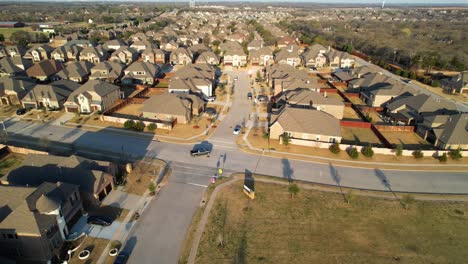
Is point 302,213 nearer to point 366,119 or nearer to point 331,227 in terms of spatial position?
point 331,227

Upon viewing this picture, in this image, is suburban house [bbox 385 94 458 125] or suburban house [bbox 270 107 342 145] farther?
suburban house [bbox 385 94 458 125]


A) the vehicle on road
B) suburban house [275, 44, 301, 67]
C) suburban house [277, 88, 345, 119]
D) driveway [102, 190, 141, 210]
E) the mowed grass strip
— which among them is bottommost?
the mowed grass strip

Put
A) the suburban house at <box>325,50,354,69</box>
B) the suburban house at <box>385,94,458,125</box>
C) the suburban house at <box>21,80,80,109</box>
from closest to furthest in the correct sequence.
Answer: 1. the suburban house at <box>385,94,458,125</box>
2. the suburban house at <box>21,80,80,109</box>
3. the suburban house at <box>325,50,354,69</box>

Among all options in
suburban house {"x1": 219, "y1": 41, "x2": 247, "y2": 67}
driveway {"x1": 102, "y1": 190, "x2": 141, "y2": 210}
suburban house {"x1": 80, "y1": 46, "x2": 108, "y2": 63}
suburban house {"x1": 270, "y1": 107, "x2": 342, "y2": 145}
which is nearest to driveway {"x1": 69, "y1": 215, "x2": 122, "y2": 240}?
driveway {"x1": 102, "y1": 190, "x2": 141, "y2": 210}

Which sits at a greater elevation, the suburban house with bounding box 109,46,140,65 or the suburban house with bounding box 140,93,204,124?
the suburban house with bounding box 109,46,140,65

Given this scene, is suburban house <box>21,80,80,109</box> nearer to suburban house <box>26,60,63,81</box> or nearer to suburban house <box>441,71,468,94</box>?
suburban house <box>26,60,63,81</box>

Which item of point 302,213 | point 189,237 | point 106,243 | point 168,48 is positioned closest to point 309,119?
point 302,213
